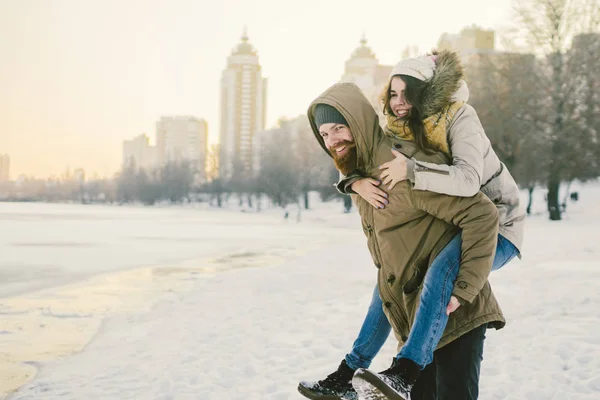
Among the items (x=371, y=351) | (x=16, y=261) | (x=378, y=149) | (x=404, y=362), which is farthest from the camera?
(x=16, y=261)

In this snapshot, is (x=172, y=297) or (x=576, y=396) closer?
(x=576, y=396)

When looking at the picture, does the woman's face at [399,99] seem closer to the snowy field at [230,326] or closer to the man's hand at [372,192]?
the man's hand at [372,192]

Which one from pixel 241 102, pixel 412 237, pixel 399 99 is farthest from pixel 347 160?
pixel 241 102

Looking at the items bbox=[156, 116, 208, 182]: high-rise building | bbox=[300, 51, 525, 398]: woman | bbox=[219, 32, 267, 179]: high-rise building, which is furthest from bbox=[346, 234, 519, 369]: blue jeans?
bbox=[156, 116, 208, 182]: high-rise building

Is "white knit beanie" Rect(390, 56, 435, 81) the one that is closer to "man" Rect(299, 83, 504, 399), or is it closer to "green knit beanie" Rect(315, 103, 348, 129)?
"man" Rect(299, 83, 504, 399)

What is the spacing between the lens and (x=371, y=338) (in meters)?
2.72

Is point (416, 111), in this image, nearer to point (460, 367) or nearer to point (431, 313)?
point (431, 313)

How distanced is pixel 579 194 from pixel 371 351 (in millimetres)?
40452

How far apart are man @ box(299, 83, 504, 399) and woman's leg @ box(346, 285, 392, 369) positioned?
6.6 inches

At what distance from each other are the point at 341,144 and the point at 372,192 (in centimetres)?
27

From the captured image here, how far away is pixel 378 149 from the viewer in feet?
8.00

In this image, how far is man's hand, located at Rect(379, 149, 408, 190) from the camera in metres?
2.31

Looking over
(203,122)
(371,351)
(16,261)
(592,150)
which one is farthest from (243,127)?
(371,351)

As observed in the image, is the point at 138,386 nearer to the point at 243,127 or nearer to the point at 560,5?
the point at 560,5
